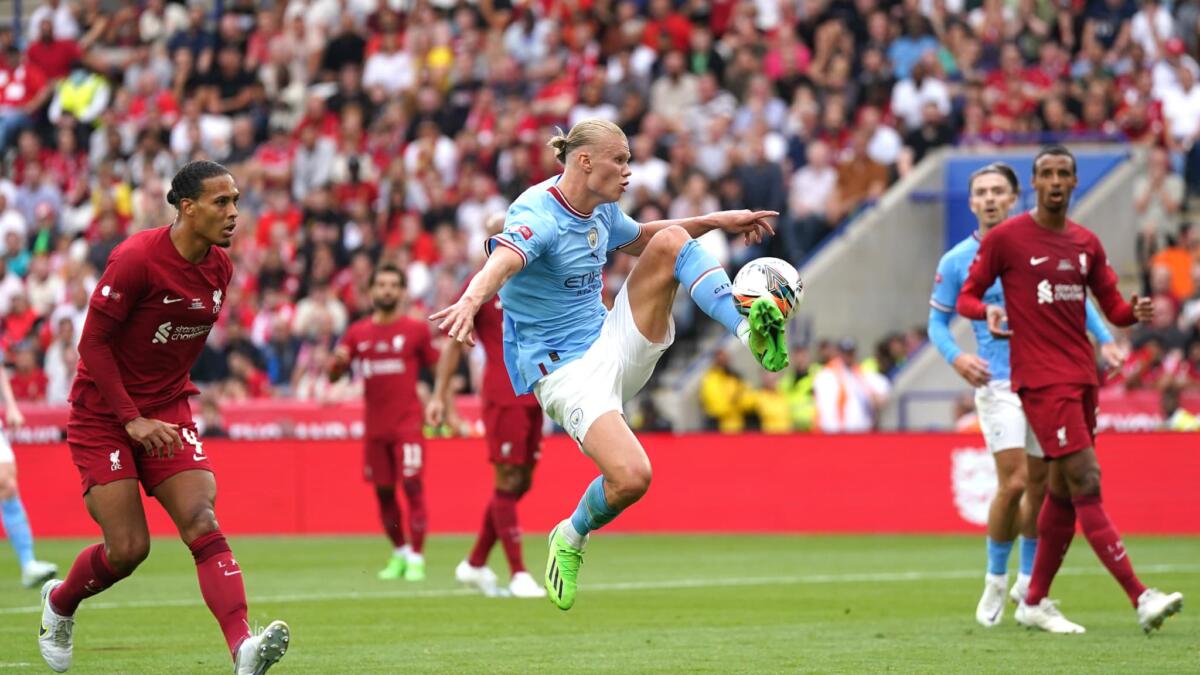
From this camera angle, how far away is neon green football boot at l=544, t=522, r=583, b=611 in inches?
397

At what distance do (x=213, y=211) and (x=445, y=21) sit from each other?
21.6 meters

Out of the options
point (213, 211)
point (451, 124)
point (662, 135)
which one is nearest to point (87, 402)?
point (213, 211)

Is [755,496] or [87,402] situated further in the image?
[755,496]

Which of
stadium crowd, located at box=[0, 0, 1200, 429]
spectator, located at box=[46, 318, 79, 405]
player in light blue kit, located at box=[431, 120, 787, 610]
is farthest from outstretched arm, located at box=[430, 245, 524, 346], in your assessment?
spectator, located at box=[46, 318, 79, 405]

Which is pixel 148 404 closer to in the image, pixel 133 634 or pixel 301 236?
pixel 133 634

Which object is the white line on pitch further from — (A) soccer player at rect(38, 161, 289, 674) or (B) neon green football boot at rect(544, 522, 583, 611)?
(A) soccer player at rect(38, 161, 289, 674)

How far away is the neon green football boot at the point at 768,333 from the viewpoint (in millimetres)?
9406

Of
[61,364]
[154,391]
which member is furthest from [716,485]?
[154,391]

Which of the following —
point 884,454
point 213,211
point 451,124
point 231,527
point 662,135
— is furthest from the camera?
point 451,124

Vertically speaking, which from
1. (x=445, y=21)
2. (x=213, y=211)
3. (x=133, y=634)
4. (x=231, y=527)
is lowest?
(x=231, y=527)

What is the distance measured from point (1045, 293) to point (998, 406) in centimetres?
120

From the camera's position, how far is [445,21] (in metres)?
30.5

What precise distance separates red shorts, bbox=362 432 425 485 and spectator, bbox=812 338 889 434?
24.6 feet

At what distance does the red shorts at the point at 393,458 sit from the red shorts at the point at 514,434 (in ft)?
7.64
